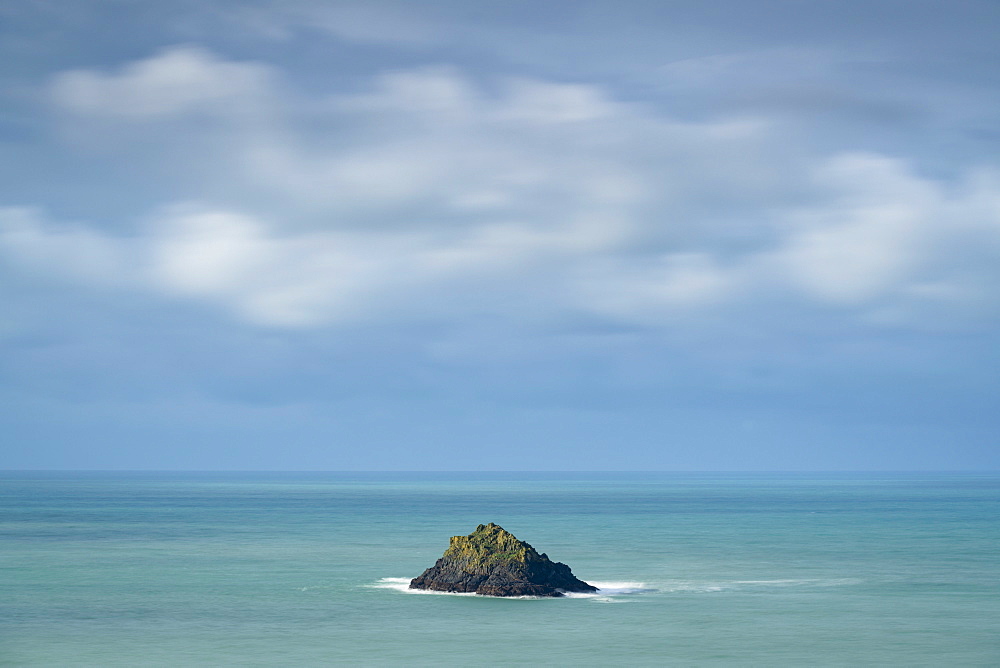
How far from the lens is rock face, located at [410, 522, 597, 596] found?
207 ft

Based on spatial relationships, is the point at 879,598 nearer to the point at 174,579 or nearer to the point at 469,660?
the point at 469,660

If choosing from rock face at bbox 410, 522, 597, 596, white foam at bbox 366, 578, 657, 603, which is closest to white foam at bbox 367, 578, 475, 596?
white foam at bbox 366, 578, 657, 603

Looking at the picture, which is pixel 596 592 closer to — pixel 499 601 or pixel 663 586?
pixel 663 586

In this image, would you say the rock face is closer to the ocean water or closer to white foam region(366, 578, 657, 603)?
white foam region(366, 578, 657, 603)

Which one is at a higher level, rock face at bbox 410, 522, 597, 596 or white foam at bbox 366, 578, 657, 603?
rock face at bbox 410, 522, 597, 596

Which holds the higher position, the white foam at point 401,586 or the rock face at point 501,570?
the rock face at point 501,570

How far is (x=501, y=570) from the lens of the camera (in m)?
63.4

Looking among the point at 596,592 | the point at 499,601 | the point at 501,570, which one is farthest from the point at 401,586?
the point at 596,592

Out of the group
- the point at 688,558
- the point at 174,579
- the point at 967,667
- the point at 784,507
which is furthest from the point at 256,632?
the point at 784,507

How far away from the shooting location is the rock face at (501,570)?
63031 millimetres

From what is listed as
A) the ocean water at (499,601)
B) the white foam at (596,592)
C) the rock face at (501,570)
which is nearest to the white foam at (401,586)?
the white foam at (596,592)

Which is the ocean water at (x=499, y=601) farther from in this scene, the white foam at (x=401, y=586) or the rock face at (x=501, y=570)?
the rock face at (x=501, y=570)

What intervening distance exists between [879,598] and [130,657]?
38188 mm

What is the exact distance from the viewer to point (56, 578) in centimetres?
7444
